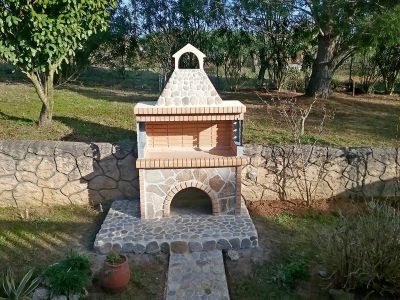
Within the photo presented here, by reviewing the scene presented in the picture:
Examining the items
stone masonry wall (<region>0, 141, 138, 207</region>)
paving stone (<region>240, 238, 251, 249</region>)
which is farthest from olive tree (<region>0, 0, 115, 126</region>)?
paving stone (<region>240, 238, 251, 249</region>)

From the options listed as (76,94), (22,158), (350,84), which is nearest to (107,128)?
(22,158)

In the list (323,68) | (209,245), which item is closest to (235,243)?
(209,245)

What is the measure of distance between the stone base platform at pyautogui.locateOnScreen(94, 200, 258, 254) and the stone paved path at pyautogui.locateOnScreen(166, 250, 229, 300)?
6.4 inches

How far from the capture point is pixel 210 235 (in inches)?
233

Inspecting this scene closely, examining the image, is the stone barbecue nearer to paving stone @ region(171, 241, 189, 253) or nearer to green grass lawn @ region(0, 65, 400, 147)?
paving stone @ region(171, 241, 189, 253)

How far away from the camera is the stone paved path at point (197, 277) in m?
4.85

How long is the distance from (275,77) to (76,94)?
380 inches

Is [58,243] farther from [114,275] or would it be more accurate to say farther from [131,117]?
[131,117]

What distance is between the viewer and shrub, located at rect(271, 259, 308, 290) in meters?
5.06

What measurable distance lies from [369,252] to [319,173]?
3.10 metres

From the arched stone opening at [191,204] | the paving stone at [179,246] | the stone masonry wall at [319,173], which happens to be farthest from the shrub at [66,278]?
the stone masonry wall at [319,173]

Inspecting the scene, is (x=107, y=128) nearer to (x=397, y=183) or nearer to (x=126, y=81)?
(x=397, y=183)

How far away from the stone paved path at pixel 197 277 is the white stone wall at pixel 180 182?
1043 mm

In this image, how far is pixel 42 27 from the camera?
293 inches
